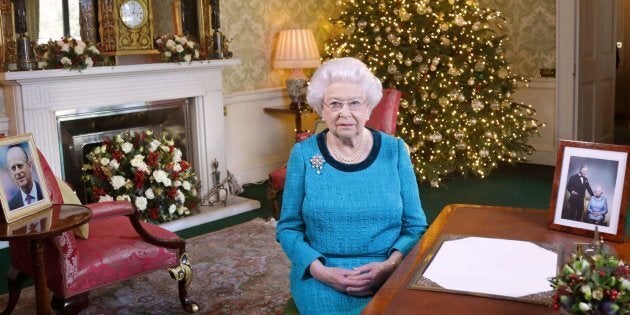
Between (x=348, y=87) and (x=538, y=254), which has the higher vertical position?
(x=348, y=87)

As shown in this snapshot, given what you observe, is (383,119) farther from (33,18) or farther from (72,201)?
(33,18)

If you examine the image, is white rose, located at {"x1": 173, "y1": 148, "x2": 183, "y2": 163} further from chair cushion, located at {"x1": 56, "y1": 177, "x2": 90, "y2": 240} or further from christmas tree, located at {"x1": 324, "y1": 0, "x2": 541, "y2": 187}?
chair cushion, located at {"x1": 56, "y1": 177, "x2": 90, "y2": 240}

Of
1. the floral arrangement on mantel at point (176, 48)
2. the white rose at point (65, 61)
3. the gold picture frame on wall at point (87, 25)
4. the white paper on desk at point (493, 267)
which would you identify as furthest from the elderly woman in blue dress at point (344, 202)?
the floral arrangement on mantel at point (176, 48)

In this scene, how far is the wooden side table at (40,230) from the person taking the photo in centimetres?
250

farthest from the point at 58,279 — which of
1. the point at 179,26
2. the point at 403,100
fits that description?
the point at 403,100

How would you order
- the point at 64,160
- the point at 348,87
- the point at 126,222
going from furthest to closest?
the point at 64,160
the point at 126,222
the point at 348,87

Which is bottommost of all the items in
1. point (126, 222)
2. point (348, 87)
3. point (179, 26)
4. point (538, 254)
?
point (126, 222)

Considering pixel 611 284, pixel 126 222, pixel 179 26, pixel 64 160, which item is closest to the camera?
pixel 611 284

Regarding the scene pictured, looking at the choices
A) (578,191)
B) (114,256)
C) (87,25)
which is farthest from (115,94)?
(578,191)

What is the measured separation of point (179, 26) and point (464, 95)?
7.87 feet

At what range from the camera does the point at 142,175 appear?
4.76 m

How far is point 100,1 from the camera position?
16.3 ft

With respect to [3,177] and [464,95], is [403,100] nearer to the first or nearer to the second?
[464,95]

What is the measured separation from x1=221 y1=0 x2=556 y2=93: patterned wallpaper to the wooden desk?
4.24m
